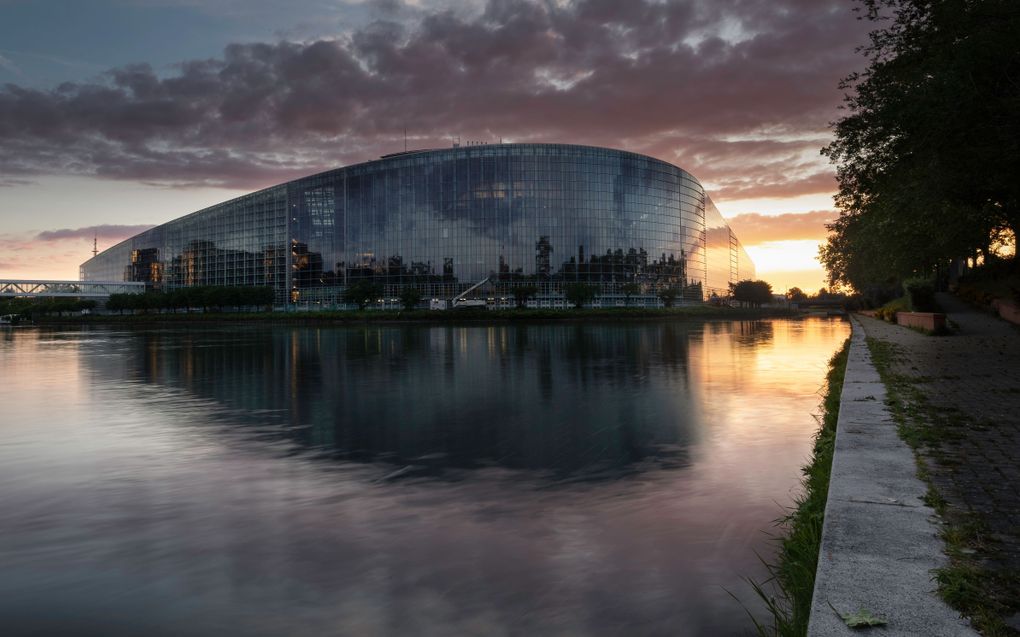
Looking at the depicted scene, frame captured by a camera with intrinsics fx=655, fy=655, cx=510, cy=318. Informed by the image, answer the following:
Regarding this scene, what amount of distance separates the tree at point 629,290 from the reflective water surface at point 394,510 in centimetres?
13993

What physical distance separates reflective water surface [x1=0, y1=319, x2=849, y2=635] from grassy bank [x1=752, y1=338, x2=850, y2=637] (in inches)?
9.3

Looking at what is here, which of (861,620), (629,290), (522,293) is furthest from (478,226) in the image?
(861,620)

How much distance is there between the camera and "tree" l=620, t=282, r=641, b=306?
155 metres

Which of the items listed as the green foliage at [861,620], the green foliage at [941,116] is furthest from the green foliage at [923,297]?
the green foliage at [861,620]

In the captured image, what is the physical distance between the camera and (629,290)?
156250mm

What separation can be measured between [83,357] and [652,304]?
137371 mm

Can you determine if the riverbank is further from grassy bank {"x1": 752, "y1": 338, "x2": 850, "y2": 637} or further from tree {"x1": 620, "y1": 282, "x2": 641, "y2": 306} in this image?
grassy bank {"x1": 752, "y1": 338, "x2": 850, "y2": 637}

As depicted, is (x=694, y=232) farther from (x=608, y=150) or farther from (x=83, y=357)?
(x=83, y=357)

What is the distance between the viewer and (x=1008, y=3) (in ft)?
60.0

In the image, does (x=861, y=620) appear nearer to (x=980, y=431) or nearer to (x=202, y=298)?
(x=980, y=431)

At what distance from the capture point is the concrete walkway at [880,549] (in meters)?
3.99

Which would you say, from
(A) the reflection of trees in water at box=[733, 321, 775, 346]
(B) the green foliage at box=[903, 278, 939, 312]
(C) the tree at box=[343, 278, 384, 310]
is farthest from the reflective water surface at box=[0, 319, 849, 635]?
(C) the tree at box=[343, 278, 384, 310]

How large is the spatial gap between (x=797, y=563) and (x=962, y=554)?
45.6 inches

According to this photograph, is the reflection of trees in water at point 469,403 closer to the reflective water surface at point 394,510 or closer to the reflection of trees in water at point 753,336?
the reflective water surface at point 394,510
